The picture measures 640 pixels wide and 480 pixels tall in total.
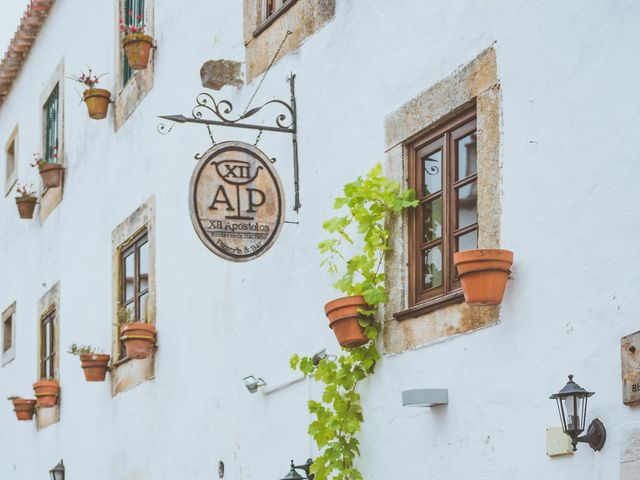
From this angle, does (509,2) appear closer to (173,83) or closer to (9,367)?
(173,83)

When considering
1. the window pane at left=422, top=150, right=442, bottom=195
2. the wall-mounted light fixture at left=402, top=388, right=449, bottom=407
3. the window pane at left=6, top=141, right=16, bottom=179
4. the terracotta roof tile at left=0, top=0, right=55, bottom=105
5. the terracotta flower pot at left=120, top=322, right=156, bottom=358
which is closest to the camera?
the wall-mounted light fixture at left=402, top=388, right=449, bottom=407

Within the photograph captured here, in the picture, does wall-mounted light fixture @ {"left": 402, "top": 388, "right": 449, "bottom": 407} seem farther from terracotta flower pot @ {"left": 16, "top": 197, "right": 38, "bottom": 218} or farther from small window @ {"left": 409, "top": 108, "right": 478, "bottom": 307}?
terracotta flower pot @ {"left": 16, "top": 197, "right": 38, "bottom": 218}

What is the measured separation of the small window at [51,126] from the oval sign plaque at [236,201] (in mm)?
8186

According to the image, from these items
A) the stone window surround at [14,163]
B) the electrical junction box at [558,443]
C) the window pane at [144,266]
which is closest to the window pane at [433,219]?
A: the electrical junction box at [558,443]

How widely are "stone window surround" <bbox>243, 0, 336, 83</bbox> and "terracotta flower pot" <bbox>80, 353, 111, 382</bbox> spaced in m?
3.88

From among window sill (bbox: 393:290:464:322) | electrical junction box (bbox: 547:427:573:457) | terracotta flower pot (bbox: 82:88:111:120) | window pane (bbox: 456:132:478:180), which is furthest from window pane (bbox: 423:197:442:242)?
terracotta flower pot (bbox: 82:88:111:120)

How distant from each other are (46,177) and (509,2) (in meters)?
9.69

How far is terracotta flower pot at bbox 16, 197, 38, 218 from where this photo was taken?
Result: 1762cm

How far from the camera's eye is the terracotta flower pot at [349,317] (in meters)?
8.55

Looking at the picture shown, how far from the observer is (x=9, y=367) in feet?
61.7

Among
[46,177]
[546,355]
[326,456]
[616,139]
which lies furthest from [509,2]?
[46,177]

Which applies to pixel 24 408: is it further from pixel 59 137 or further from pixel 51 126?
pixel 51 126

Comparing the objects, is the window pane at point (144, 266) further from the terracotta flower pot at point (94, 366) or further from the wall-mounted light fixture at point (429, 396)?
the wall-mounted light fixture at point (429, 396)

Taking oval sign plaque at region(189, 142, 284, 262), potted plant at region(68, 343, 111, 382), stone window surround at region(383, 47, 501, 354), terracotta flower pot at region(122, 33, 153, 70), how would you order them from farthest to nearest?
potted plant at region(68, 343, 111, 382), terracotta flower pot at region(122, 33, 153, 70), oval sign plaque at region(189, 142, 284, 262), stone window surround at region(383, 47, 501, 354)
